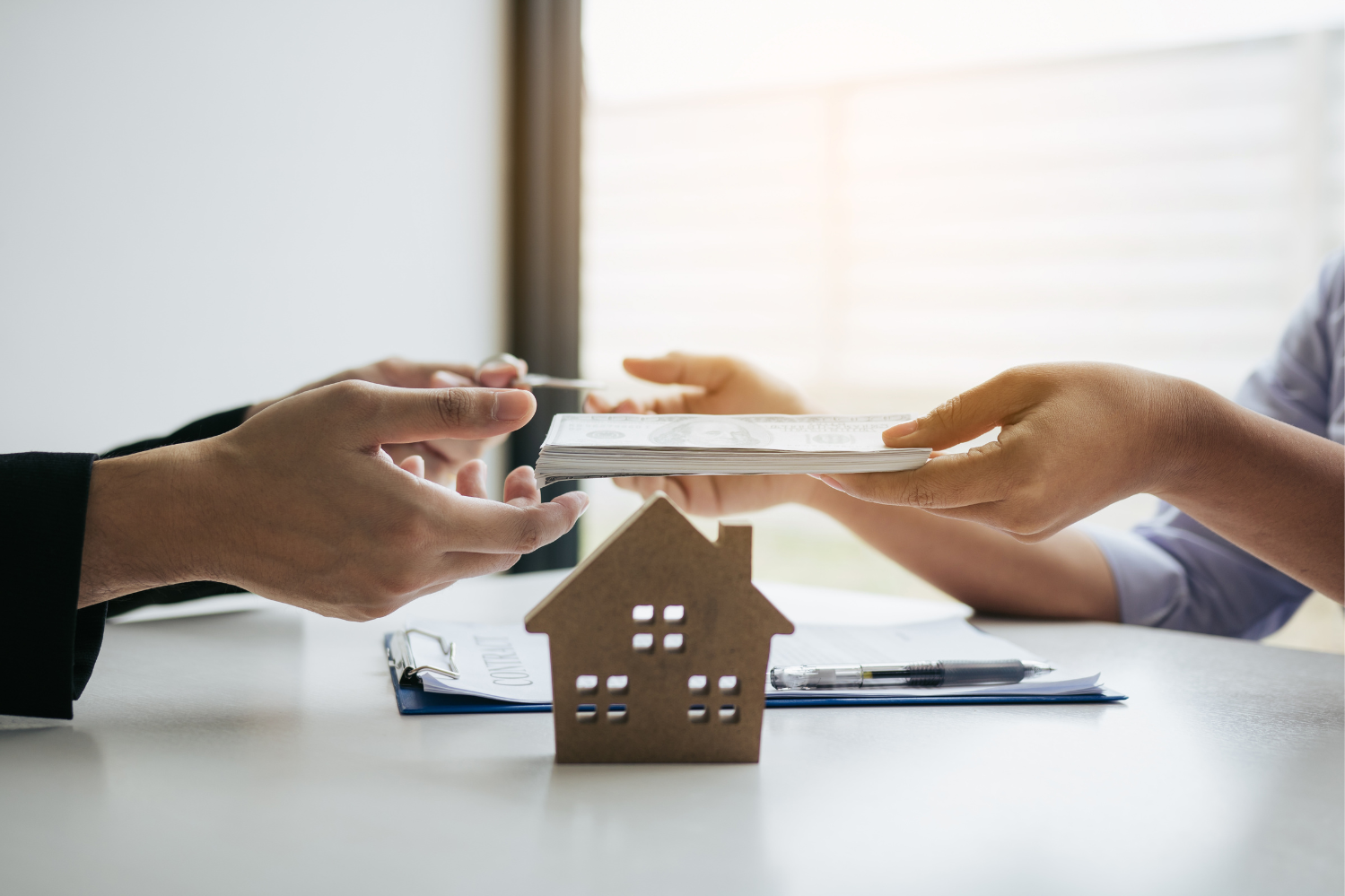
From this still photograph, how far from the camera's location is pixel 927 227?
2.19 meters

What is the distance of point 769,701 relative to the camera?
69cm

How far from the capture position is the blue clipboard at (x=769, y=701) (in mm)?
657

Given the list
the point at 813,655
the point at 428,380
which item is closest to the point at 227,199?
the point at 428,380

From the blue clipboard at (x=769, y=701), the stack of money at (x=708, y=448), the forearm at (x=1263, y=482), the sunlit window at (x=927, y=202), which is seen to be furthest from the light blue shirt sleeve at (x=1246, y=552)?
the sunlit window at (x=927, y=202)

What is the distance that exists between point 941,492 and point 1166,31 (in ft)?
5.85

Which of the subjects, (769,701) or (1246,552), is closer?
(769,701)

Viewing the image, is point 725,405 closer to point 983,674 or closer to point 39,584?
point 983,674

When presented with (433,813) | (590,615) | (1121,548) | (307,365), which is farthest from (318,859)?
(307,365)

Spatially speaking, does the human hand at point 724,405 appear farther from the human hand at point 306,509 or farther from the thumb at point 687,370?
the human hand at point 306,509

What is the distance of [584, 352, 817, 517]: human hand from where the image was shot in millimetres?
1177

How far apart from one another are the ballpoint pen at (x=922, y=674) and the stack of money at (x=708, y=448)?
16 cm

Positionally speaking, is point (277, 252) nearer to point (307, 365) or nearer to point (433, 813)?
point (307, 365)

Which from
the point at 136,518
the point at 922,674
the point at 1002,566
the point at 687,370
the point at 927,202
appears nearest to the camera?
the point at 136,518

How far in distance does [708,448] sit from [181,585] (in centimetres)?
60
